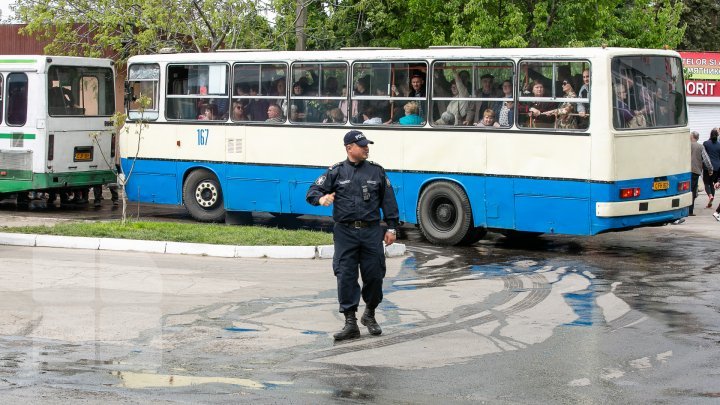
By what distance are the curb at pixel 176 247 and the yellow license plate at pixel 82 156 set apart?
612cm

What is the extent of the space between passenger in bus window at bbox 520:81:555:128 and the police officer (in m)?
7.00

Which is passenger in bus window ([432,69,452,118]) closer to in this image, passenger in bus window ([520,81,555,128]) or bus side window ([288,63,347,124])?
passenger in bus window ([520,81,555,128])

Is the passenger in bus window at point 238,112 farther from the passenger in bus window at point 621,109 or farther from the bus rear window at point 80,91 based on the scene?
the passenger in bus window at point 621,109

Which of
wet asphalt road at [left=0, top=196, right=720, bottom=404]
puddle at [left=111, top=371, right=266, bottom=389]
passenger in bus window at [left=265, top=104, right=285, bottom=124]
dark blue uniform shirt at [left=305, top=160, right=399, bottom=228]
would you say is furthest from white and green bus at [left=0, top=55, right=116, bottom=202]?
puddle at [left=111, top=371, right=266, bottom=389]

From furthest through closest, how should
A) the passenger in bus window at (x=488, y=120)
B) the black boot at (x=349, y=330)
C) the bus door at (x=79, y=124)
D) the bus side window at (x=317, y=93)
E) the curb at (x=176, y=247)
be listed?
the bus door at (x=79, y=124)
the bus side window at (x=317, y=93)
the passenger in bus window at (x=488, y=120)
the curb at (x=176, y=247)
the black boot at (x=349, y=330)

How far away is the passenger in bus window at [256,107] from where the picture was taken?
20109 millimetres

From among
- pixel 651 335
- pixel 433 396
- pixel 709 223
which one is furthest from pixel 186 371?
pixel 709 223

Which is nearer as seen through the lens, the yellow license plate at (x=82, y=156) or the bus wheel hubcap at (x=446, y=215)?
the bus wheel hubcap at (x=446, y=215)

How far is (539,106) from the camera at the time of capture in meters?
17.0

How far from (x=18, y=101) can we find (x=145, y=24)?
275 inches

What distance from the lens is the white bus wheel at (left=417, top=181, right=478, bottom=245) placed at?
17656 millimetres

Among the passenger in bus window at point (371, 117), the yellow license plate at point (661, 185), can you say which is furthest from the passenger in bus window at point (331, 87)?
the yellow license plate at point (661, 185)

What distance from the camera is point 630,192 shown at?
53.9 ft

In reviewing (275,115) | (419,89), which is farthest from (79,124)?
(419,89)
